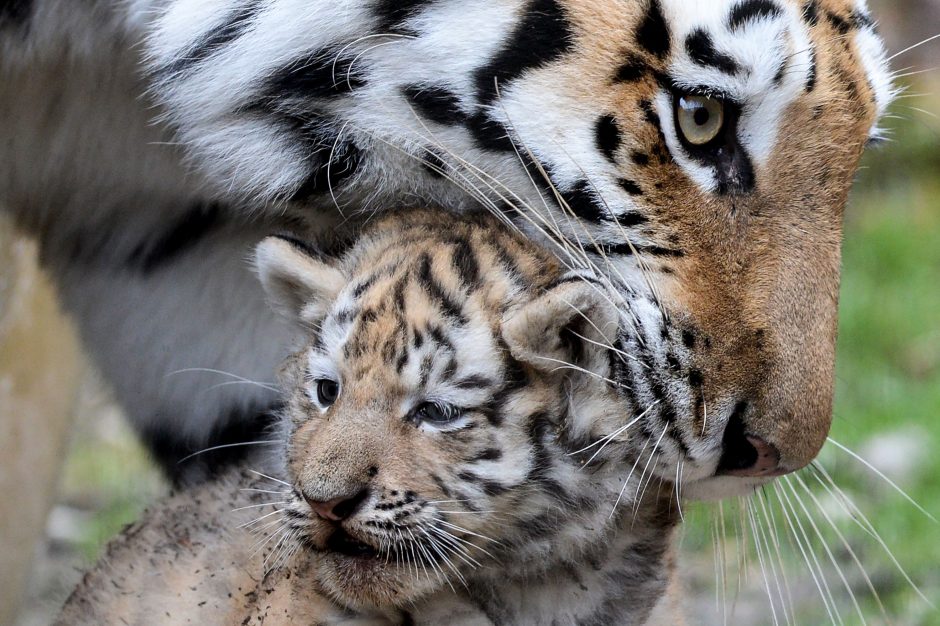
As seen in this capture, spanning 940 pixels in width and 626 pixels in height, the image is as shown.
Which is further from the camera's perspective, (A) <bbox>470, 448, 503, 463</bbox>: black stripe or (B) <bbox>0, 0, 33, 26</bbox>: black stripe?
(B) <bbox>0, 0, 33, 26</bbox>: black stripe

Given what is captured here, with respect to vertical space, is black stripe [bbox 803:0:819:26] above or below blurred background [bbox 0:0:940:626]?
above

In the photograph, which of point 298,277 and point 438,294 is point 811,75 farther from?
point 298,277

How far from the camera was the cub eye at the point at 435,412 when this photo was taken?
1.93 m

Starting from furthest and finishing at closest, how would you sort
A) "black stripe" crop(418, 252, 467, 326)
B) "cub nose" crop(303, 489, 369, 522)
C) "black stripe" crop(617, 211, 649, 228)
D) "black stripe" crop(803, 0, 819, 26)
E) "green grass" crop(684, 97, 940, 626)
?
"green grass" crop(684, 97, 940, 626)
"black stripe" crop(803, 0, 819, 26)
"black stripe" crop(617, 211, 649, 228)
"black stripe" crop(418, 252, 467, 326)
"cub nose" crop(303, 489, 369, 522)

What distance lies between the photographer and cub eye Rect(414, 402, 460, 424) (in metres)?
1.93

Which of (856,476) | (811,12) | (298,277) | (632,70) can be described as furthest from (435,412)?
(856,476)

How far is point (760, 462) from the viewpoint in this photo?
2035 millimetres

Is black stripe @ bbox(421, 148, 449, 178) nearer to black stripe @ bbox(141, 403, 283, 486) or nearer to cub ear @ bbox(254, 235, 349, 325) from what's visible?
cub ear @ bbox(254, 235, 349, 325)

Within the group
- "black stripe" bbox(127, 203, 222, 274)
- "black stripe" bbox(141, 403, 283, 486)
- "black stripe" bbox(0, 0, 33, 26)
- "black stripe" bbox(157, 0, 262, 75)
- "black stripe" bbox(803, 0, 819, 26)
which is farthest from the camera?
"black stripe" bbox(141, 403, 283, 486)

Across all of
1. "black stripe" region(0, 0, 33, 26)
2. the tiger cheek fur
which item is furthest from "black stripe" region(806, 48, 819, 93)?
"black stripe" region(0, 0, 33, 26)

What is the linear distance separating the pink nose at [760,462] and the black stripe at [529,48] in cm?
71

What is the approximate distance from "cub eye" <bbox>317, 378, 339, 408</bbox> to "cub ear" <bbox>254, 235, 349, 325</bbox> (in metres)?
0.16

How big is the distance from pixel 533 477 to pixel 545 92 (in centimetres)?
65

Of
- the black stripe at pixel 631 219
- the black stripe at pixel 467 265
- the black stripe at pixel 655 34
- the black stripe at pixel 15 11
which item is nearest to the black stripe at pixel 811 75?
the black stripe at pixel 655 34
